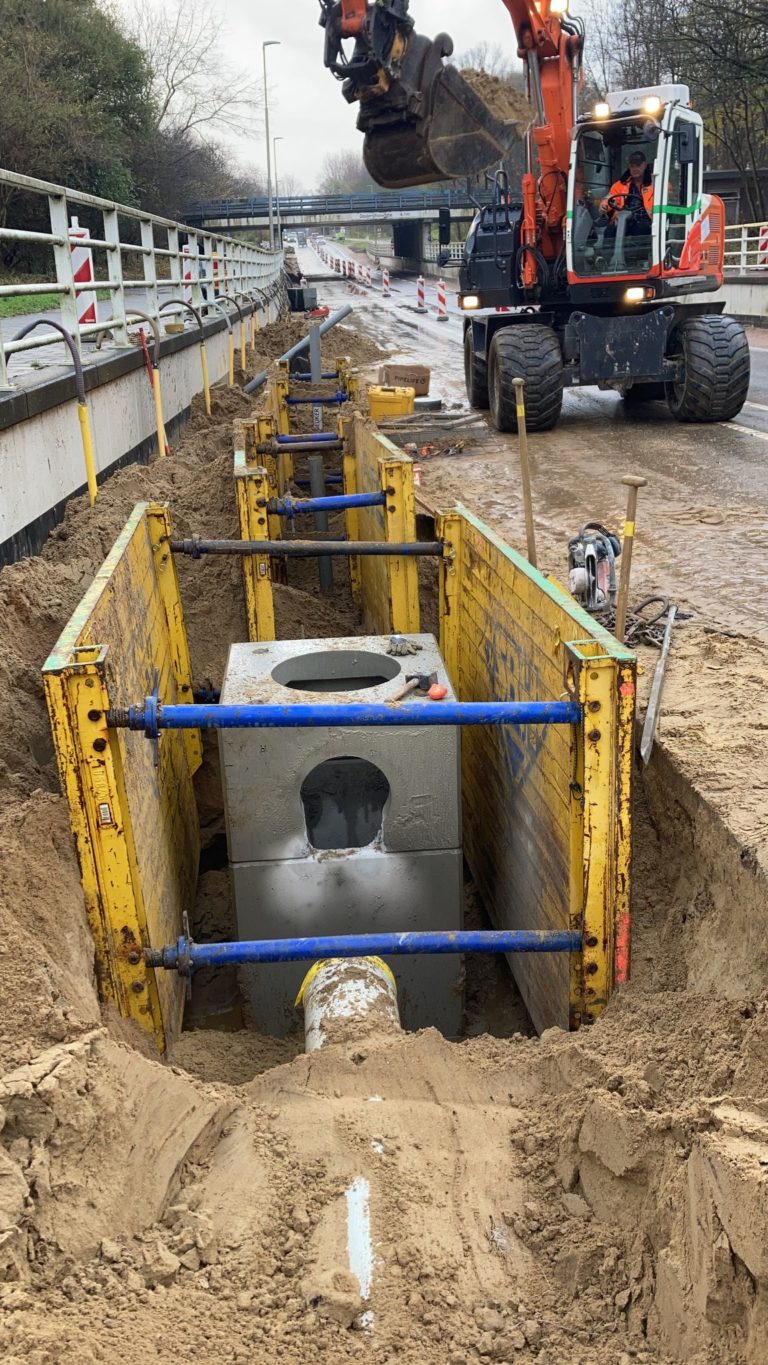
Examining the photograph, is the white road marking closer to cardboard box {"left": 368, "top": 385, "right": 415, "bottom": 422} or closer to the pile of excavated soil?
cardboard box {"left": 368, "top": 385, "right": 415, "bottom": 422}

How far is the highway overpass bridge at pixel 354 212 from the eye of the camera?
186 ft

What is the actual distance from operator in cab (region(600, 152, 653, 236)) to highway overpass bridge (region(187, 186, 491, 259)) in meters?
45.8

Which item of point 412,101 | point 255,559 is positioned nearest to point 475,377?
point 412,101

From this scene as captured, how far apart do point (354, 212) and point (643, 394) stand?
182 ft

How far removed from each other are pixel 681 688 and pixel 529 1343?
333 centimetres

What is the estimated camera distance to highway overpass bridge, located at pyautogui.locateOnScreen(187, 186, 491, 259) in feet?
186

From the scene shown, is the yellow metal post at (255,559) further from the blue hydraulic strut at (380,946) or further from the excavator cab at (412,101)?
the excavator cab at (412,101)

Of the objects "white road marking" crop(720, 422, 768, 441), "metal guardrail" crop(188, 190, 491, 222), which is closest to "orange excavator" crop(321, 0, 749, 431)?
"white road marking" crop(720, 422, 768, 441)

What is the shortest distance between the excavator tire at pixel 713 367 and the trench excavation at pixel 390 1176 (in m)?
9.39

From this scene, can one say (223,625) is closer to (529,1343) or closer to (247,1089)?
(247,1089)

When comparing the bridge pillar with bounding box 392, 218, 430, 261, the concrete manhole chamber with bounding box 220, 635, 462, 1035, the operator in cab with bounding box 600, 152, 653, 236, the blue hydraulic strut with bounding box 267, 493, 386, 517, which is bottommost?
the concrete manhole chamber with bounding box 220, 635, 462, 1035

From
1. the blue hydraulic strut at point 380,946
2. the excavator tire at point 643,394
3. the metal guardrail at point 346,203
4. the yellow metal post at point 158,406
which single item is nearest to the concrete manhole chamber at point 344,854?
the blue hydraulic strut at point 380,946

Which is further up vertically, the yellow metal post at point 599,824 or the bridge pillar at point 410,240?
the bridge pillar at point 410,240

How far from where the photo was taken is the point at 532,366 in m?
Result: 11.8
